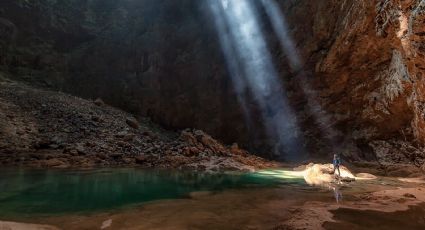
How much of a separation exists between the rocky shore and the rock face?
566cm

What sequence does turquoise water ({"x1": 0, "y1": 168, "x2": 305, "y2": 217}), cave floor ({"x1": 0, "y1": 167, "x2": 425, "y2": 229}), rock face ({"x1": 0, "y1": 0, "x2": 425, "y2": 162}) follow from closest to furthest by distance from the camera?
cave floor ({"x1": 0, "y1": 167, "x2": 425, "y2": 229}), turquoise water ({"x1": 0, "y1": 168, "x2": 305, "y2": 217}), rock face ({"x1": 0, "y1": 0, "x2": 425, "y2": 162})

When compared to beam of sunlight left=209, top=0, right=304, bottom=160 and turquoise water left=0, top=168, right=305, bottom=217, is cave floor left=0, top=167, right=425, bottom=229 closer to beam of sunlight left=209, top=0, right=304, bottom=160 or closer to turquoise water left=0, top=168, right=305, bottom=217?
turquoise water left=0, top=168, right=305, bottom=217

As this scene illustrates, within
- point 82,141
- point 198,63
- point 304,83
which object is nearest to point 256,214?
point 82,141

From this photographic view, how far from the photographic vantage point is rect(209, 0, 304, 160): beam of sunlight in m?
30.2

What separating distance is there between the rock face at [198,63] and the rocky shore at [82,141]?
18.6 feet

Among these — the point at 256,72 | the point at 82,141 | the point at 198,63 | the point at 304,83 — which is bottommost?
the point at 82,141

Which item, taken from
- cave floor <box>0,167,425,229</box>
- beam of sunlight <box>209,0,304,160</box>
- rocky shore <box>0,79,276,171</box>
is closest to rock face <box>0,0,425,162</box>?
beam of sunlight <box>209,0,304,160</box>

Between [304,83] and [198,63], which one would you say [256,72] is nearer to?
[304,83]

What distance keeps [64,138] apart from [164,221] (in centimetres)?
1910

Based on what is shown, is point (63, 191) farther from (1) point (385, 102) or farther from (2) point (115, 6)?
(2) point (115, 6)

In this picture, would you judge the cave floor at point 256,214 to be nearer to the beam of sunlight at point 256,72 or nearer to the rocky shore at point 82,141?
the rocky shore at point 82,141

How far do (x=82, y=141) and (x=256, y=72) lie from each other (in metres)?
17.4

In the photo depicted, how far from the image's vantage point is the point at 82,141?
77.5ft

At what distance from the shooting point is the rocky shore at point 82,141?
2111cm
